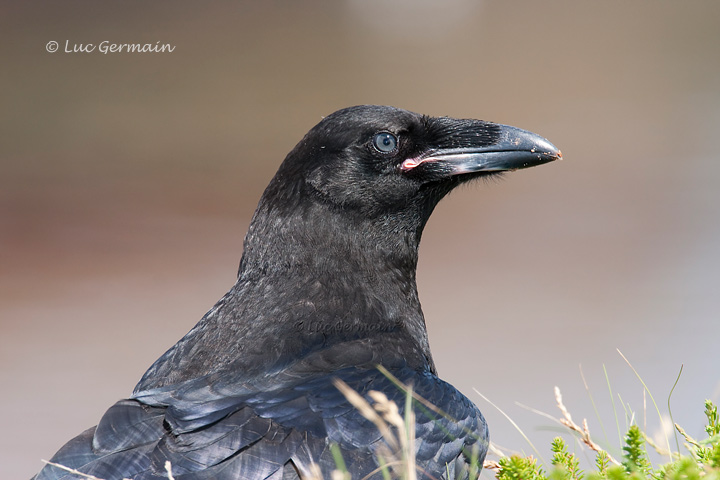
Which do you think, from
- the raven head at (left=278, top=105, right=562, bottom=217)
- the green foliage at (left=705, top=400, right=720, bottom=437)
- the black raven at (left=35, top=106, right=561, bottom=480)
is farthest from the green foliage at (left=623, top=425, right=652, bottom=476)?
the raven head at (left=278, top=105, right=562, bottom=217)

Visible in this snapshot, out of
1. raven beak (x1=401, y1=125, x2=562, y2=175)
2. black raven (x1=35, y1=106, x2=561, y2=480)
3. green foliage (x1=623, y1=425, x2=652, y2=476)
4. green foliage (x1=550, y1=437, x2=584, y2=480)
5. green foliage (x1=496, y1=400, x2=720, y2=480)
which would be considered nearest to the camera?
green foliage (x1=496, y1=400, x2=720, y2=480)

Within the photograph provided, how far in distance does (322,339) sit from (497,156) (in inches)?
41.5

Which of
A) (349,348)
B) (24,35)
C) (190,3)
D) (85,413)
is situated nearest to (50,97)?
(24,35)

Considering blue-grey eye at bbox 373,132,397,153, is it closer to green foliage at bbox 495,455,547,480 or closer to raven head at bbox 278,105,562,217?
raven head at bbox 278,105,562,217

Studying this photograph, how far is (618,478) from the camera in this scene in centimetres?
218

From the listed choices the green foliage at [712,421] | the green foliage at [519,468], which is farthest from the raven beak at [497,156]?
the green foliage at [519,468]

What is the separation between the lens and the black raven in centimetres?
290

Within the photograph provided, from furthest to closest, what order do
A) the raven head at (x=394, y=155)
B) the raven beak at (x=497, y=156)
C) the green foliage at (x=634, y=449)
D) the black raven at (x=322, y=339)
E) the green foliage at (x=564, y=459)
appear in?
the raven beak at (x=497, y=156)
the raven head at (x=394, y=155)
the black raven at (x=322, y=339)
the green foliage at (x=564, y=459)
the green foliage at (x=634, y=449)

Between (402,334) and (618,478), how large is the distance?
166cm

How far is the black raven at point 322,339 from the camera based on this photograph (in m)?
2.90

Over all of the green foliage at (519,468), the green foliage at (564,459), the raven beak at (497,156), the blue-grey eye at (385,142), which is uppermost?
the blue-grey eye at (385,142)

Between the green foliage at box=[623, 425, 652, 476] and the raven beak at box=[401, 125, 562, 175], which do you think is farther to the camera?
the raven beak at box=[401, 125, 562, 175]

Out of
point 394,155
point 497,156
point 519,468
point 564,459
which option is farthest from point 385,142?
point 519,468

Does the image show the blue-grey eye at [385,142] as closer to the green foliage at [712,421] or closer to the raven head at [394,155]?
the raven head at [394,155]
